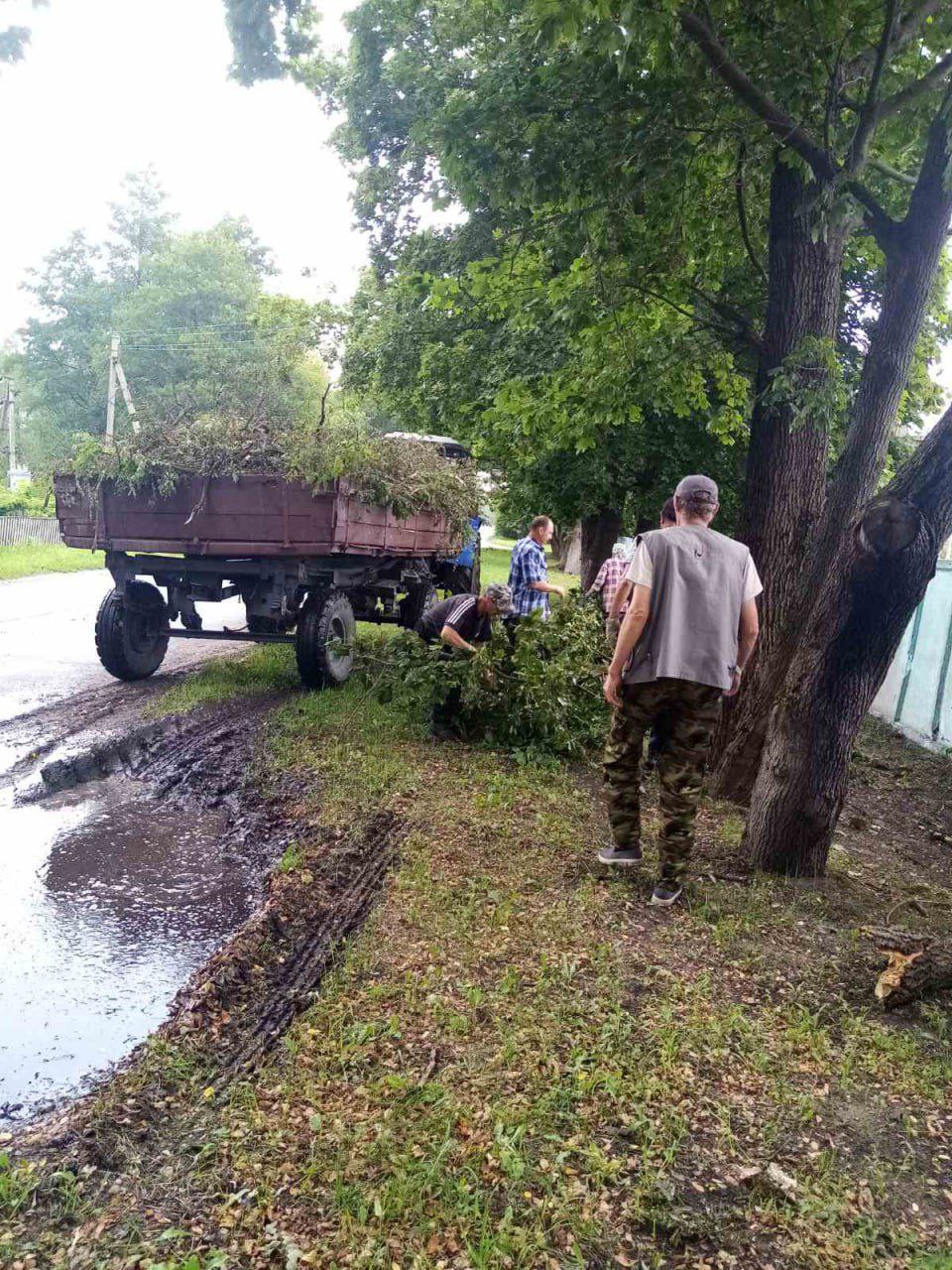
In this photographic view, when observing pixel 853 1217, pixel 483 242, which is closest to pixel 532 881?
pixel 853 1217

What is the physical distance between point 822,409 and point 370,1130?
466 cm

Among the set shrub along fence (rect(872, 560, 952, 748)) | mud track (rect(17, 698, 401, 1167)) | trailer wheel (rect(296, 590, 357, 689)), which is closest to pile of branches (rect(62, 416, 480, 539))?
trailer wheel (rect(296, 590, 357, 689))

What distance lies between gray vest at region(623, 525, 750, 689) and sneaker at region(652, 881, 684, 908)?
0.97 m

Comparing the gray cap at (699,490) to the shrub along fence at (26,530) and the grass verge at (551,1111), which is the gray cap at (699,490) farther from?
the shrub along fence at (26,530)

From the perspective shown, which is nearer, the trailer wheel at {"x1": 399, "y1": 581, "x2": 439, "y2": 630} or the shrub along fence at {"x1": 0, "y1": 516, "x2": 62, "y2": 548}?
the trailer wheel at {"x1": 399, "y1": 581, "x2": 439, "y2": 630}

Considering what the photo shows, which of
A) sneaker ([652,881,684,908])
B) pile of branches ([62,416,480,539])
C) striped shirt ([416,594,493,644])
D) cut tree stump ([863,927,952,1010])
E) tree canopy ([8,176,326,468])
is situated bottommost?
sneaker ([652,881,684,908])

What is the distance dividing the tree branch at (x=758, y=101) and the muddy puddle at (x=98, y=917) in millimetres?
4864

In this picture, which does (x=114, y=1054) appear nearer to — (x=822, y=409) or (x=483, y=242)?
(x=822, y=409)

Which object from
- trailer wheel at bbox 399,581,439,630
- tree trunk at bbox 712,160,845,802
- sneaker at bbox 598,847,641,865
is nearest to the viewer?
sneaker at bbox 598,847,641,865

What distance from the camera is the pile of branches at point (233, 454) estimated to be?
760cm

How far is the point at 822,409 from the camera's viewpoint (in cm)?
564

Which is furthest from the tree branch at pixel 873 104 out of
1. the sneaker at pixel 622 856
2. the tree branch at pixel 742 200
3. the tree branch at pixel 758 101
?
the sneaker at pixel 622 856

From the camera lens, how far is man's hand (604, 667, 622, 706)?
4406 millimetres

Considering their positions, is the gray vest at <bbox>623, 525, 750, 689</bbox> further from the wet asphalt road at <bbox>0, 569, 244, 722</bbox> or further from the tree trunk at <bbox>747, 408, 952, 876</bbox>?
the wet asphalt road at <bbox>0, 569, 244, 722</bbox>
